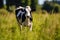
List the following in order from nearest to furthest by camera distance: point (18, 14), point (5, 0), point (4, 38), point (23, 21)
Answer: point (4, 38)
point (23, 21)
point (18, 14)
point (5, 0)

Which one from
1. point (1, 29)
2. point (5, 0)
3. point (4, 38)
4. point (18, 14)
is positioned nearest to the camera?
point (4, 38)

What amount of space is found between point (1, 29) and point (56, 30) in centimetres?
132

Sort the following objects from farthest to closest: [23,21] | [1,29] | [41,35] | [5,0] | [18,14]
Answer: [5,0] < [18,14] < [23,21] < [1,29] < [41,35]

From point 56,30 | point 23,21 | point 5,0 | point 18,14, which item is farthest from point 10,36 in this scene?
point 5,0

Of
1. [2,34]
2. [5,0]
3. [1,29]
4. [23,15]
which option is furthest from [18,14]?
[5,0]

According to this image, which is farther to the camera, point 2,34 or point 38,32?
point 38,32

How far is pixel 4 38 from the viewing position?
5531 millimetres

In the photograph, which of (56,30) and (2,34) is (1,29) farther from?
(56,30)

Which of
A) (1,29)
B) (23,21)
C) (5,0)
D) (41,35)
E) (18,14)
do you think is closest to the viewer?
(41,35)

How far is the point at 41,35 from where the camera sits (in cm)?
603

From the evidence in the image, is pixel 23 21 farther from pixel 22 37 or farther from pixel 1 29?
pixel 22 37

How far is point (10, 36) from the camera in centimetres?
566

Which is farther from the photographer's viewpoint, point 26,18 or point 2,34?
point 26,18

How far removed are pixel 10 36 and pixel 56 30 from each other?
139 centimetres
